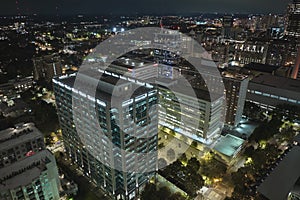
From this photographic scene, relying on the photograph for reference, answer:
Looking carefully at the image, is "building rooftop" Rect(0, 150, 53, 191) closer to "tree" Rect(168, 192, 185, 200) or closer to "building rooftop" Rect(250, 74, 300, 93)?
"tree" Rect(168, 192, 185, 200)

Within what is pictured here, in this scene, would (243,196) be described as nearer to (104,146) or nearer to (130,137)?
(130,137)

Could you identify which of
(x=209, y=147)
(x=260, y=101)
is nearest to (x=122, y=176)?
(x=209, y=147)

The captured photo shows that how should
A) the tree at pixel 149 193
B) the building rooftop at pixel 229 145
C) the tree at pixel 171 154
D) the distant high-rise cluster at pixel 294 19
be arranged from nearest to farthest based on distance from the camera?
the tree at pixel 149 193
the building rooftop at pixel 229 145
the tree at pixel 171 154
the distant high-rise cluster at pixel 294 19

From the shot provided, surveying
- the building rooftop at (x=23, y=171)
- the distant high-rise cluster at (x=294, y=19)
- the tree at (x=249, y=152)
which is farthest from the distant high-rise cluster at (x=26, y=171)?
the distant high-rise cluster at (x=294, y=19)

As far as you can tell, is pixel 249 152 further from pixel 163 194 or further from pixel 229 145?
pixel 163 194

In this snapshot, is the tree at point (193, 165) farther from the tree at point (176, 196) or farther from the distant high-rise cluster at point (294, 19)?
the distant high-rise cluster at point (294, 19)

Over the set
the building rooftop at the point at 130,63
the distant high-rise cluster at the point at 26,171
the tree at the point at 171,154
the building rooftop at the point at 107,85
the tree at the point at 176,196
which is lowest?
the tree at the point at 171,154

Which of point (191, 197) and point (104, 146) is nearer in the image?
point (104, 146)
